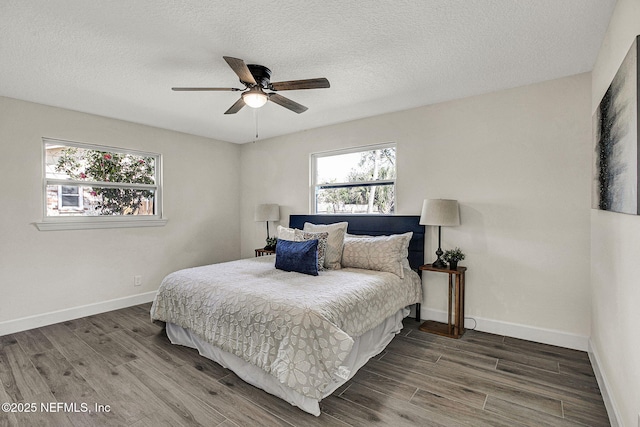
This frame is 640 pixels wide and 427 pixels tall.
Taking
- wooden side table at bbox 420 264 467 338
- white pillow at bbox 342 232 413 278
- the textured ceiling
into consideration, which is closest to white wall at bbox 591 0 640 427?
the textured ceiling

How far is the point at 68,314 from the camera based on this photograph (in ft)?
11.9

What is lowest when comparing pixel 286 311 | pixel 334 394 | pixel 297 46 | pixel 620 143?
pixel 334 394

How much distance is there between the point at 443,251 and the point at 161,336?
309 centimetres

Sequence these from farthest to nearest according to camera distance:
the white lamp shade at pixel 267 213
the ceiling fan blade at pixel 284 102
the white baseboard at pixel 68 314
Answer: the white lamp shade at pixel 267 213 < the white baseboard at pixel 68 314 < the ceiling fan blade at pixel 284 102

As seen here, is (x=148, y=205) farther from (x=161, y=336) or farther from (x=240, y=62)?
(x=240, y=62)

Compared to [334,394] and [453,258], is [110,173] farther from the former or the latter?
[453,258]

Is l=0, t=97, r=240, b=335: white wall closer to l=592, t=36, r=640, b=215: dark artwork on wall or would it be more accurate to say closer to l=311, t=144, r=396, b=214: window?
l=311, t=144, r=396, b=214: window

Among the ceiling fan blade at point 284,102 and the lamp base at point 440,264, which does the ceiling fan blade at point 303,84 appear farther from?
the lamp base at point 440,264

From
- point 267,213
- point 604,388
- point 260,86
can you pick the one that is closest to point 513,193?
point 604,388

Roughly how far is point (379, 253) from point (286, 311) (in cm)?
148

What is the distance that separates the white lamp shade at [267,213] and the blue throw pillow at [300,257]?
5.46 ft

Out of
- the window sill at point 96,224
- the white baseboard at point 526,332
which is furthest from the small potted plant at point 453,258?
the window sill at point 96,224

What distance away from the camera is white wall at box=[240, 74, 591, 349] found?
2.76 metres

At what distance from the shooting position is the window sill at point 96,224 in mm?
3478
